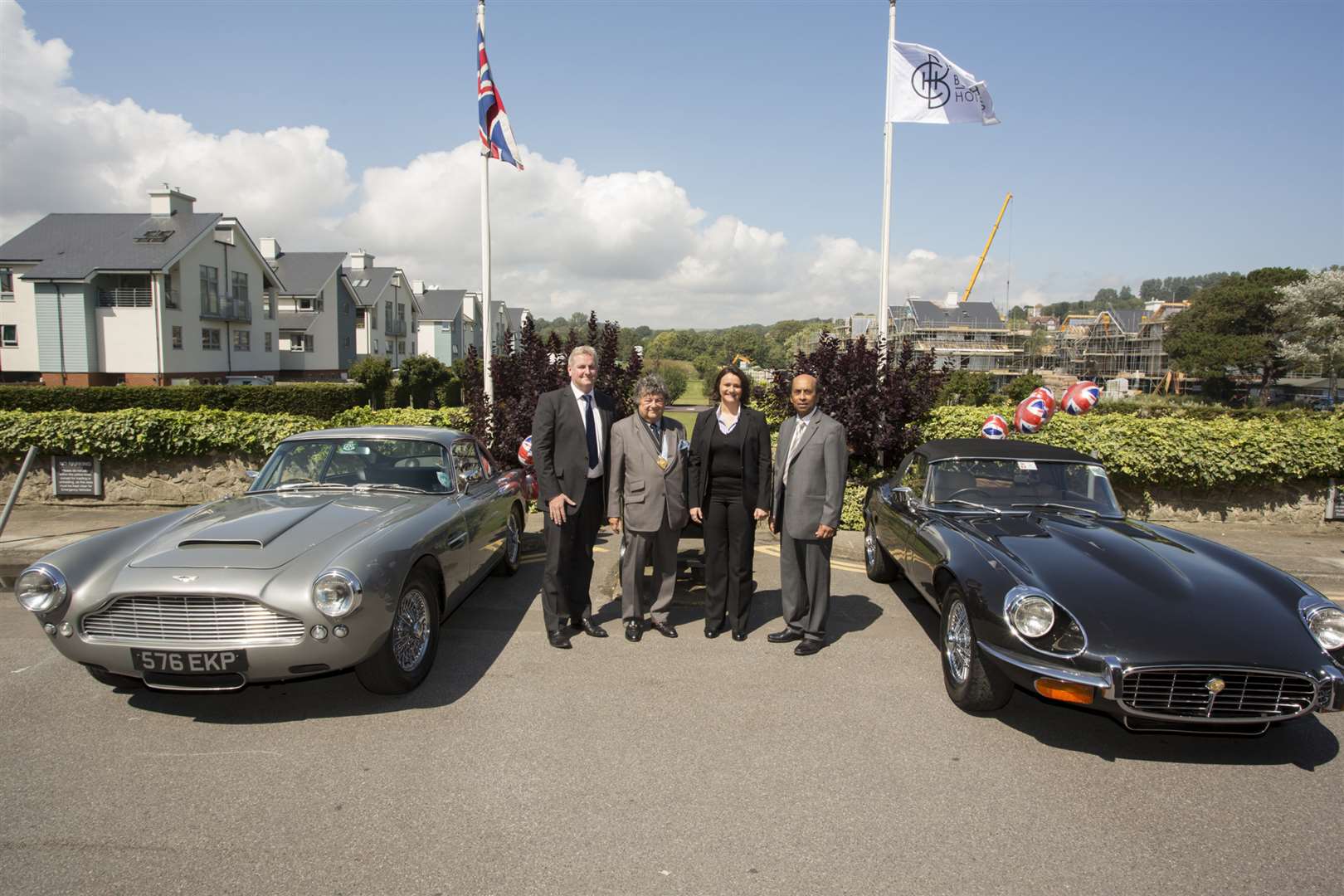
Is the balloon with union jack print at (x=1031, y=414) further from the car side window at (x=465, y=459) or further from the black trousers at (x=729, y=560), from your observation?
the car side window at (x=465, y=459)

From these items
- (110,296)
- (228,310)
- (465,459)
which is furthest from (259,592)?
(228,310)

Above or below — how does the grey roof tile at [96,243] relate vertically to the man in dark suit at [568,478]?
above

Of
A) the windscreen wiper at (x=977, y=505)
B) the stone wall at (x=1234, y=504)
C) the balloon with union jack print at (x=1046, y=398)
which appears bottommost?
the stone wall at (x=1234, y=504)

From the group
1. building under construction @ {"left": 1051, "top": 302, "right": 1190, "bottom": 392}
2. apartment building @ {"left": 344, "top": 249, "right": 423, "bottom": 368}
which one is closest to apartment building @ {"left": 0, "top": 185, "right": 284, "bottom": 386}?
apartment building @ {"left": 344, "top": 249, "right": 423, "bottom": 368}

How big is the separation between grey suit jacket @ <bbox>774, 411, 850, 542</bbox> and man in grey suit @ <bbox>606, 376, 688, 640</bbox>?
0.78 metres

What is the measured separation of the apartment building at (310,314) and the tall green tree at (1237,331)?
Answer: 7155cm

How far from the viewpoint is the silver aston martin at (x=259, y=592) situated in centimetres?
388

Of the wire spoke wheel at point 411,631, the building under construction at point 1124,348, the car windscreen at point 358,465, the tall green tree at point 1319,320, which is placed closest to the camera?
the wire spoke wheel at point 411,631

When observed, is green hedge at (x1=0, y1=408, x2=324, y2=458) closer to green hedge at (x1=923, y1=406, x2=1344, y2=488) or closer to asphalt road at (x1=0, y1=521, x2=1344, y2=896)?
asphalt road at (x1=0, y1=521, x2=1344, y2=896)

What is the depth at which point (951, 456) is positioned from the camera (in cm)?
611

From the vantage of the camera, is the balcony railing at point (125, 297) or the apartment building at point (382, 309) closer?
the balcony railing at point (125, 297)

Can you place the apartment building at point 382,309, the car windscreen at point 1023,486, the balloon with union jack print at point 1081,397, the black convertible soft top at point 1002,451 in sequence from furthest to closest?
the apartment building at point 382,309, the balloon with union jack print at point 1081,397, the black convertible soft top at point 1002,451, the car windscreen at point 1023,486

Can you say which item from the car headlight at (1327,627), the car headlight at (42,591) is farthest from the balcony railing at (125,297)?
the car headlight at (1327,627)

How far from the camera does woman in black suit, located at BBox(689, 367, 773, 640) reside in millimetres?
5469
